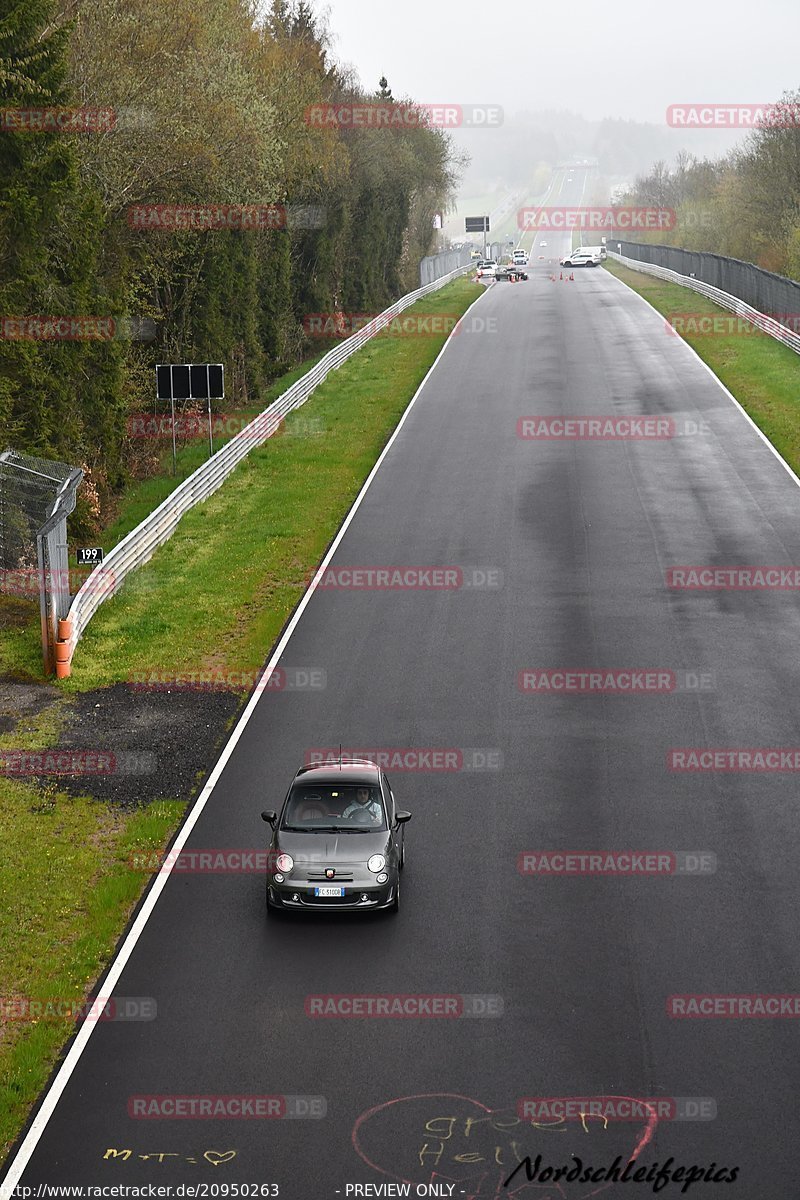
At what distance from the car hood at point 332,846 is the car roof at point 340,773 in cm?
88

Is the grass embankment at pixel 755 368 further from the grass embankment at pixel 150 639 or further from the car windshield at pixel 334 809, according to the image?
the car windshield at pixel 334 809

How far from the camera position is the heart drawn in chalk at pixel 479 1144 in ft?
35.8

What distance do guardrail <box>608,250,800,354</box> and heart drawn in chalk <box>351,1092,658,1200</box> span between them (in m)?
45.0

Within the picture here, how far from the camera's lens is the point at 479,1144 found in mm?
11359

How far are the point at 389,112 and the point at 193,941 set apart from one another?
79.5m

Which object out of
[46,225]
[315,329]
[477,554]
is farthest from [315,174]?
[477,554]

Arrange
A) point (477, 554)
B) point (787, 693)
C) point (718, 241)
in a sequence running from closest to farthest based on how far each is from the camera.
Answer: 1. point (787, 693)
2. point (477, 554)
3. point (718, 241)

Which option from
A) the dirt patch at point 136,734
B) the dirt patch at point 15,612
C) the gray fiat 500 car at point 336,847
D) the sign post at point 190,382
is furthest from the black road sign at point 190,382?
the gray fiat 500 car at point 336,847

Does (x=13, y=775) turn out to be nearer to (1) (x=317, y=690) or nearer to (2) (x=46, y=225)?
(1) (x=317, y=690)

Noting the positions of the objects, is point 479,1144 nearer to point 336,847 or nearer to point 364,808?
point 336,847

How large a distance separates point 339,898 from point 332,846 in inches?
24.2

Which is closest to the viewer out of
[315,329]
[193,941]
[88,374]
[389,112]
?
[193,941]

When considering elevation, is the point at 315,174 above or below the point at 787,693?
above

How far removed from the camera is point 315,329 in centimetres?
6712
